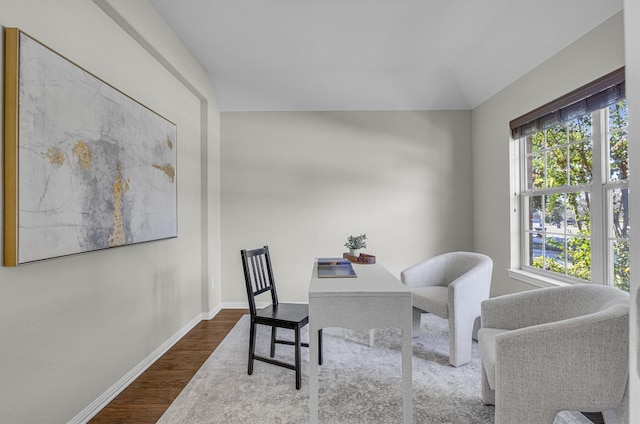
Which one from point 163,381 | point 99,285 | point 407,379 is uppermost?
point 99,285

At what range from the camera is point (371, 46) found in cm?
294

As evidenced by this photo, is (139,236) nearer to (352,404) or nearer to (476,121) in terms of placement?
(352,404)

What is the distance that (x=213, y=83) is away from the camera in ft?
11.5

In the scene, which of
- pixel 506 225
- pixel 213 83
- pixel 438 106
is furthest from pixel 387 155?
pixel 213 83

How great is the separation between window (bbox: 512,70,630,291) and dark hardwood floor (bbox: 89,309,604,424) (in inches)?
40.8

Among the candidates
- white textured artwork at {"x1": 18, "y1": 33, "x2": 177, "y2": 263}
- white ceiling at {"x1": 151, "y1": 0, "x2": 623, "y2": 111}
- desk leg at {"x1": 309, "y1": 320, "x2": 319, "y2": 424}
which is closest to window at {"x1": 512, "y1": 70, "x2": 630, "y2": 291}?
white ceiling at {"x1": 151, "y1": 0, "x2": 623, "y2": 111}

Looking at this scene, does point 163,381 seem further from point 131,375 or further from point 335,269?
point 335,269

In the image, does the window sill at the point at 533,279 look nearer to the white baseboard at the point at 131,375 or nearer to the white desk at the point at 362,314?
the white desk at the point at 362,314

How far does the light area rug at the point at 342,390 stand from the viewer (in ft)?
5.82

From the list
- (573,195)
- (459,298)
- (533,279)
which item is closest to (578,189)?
(573,195)

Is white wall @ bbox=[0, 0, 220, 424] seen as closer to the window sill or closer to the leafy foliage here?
the window sill

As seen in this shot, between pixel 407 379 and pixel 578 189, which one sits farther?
pixel 578 189

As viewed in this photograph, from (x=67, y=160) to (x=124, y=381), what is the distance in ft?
4.80

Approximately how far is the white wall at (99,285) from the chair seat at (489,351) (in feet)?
7.11
